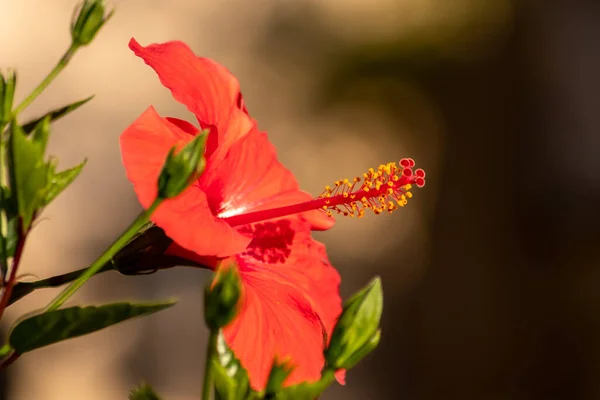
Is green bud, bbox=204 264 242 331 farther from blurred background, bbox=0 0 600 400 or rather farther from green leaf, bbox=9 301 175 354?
blurred background, bbox=0 0 600 400

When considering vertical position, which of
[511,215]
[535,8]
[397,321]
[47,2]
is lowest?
[397,321]

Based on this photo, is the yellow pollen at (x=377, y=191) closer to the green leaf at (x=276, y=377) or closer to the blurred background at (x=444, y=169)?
the green leaf at (x=276, y=377)

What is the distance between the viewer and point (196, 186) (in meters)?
0.43

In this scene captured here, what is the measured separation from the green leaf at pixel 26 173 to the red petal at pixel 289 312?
0.11 m

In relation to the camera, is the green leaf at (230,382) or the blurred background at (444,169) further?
the blurred background at (444,169)

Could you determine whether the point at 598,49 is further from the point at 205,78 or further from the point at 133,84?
the point at 205,78

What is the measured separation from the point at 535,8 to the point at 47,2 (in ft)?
5.10

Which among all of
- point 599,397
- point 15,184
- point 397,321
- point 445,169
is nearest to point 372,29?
point 445,169

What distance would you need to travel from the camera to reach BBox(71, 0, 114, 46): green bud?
0.48 metres

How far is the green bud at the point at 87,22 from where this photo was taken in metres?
0.48

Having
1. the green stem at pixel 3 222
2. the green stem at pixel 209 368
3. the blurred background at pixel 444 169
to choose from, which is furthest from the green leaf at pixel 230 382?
the blurred background at pixel 444 169

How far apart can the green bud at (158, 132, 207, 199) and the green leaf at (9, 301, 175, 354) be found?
0.16 ft

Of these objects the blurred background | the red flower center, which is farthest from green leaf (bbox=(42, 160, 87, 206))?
the blurred background

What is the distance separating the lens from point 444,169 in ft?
8.41
